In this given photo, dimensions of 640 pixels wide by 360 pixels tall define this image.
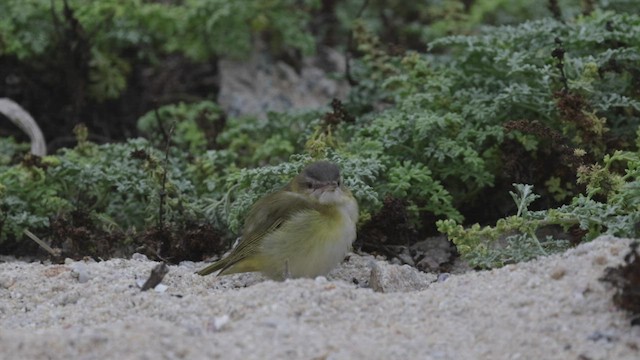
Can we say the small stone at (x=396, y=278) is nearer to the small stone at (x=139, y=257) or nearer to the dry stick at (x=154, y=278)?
the dry stick at (x=154, y=278)

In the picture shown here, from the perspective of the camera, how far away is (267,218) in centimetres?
573

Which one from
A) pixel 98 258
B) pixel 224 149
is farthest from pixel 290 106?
pixel 98 258

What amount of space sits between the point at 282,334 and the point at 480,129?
2.89 meters

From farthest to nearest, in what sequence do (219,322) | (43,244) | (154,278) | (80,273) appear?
(43,244), (80,273), (154,278), (219,322)

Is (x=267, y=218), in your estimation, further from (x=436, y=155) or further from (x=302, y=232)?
(x=436, y=155)

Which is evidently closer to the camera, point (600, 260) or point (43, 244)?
point (600, 260)

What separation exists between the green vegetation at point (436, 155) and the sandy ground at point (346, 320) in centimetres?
67

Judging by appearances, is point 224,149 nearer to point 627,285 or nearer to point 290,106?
point 290,106

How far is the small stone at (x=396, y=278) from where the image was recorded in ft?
18.4

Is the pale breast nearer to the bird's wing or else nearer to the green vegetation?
the bird's wing

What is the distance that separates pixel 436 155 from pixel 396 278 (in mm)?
1120

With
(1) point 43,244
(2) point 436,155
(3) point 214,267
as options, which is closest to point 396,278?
(3) point 214,267

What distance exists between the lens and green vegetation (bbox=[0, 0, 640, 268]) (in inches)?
245

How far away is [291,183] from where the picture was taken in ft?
19.6
